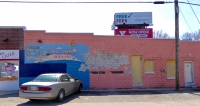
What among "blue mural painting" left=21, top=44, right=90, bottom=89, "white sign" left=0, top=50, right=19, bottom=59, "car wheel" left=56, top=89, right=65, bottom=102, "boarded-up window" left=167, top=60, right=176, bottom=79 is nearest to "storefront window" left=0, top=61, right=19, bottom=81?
"white sign" left=0, top=50, right=19, bottom=59

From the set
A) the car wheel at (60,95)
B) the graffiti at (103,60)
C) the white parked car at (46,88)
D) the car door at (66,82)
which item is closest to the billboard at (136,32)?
the graffiti at (103,60)

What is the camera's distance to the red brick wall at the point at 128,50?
16891 mm

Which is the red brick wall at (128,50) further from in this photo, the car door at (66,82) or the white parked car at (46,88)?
the white parked car at (46,88)

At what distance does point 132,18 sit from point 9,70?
17981 millimetres

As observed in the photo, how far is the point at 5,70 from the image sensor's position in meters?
16.5

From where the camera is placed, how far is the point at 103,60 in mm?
17078

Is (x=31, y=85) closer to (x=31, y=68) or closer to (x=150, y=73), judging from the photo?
(x=31, y=68)

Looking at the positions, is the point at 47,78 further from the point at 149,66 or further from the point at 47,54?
the point at 149,66

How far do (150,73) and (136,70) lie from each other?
117cm

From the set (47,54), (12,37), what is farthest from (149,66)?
(12,37)

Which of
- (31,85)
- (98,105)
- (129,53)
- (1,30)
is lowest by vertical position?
(98,105)

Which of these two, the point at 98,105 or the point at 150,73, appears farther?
the point at 150,73

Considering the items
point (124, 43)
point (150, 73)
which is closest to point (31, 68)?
point (124, 43)

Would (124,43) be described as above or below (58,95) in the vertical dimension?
above
